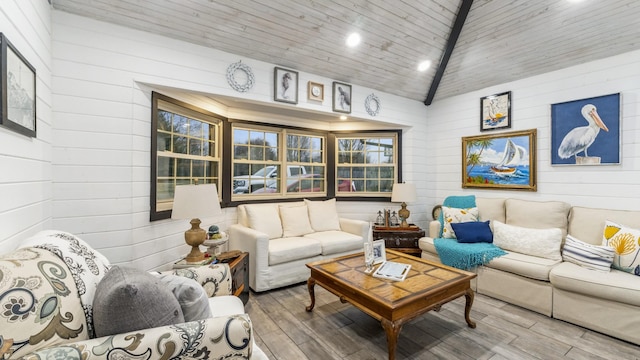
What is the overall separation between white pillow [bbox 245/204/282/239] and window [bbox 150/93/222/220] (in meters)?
0.66

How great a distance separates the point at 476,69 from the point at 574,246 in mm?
2440

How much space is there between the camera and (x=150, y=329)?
103cm

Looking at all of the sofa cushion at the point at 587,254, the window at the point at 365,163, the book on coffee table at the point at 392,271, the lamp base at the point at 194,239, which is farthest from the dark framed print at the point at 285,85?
the sofa cushion at the point at 587,254

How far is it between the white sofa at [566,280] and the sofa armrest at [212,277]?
8.66 ft

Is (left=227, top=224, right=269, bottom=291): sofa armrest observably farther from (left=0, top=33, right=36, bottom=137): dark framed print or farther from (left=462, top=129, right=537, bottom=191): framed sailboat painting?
(left=462, top=129, right=537, bottom=191): framed sailboat painting

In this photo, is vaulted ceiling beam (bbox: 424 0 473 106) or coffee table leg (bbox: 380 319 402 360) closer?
coffee table leg (bbox: 380 319 402 360)

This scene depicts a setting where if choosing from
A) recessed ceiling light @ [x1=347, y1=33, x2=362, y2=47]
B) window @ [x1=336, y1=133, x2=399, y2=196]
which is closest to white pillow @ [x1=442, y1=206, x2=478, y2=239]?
window @ [x1=336, y1=133, x2=399, y2=196]

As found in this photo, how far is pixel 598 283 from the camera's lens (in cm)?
221

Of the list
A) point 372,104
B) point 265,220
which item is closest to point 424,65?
point 372,104

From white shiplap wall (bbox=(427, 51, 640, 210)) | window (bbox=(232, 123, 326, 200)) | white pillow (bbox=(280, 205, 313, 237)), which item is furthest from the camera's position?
window (bbox=(232, 123, 326, 200))

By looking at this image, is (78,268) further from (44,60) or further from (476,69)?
(476,69)

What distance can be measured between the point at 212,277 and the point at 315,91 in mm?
2539

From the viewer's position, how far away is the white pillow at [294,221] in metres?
3.65

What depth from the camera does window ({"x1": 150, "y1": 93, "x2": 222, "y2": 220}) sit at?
2.62 m
